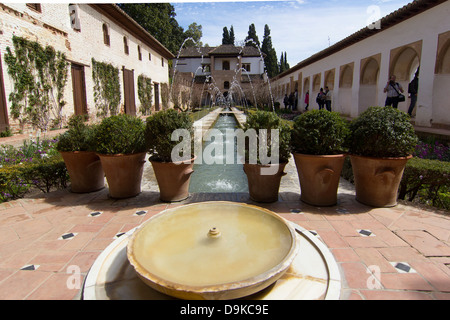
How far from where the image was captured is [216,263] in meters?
1.93

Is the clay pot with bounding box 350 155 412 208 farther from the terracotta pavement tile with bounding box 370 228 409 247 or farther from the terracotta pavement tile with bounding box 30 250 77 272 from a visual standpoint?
the terracotta pavement tile with bounding box 30 250 77 272

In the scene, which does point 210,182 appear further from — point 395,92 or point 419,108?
point 419,108

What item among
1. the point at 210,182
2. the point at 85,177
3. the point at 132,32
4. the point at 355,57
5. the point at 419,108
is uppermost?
the point at 132,32

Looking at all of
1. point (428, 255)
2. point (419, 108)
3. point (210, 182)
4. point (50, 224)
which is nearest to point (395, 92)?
point (419, 108)

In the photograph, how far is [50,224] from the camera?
3.21 meters

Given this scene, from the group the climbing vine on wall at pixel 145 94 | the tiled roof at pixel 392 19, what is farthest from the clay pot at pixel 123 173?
the climbing vine on wall at pixel 145 94

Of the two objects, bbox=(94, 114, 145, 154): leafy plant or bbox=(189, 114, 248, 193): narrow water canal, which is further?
bbox=(189, 114, 248, 193): narrow water canal

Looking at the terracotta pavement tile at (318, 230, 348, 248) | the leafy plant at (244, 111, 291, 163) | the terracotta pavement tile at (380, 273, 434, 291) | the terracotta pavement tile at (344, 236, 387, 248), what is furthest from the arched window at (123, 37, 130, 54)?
the terracotta pavement tile at (380, 273, 434, 291)

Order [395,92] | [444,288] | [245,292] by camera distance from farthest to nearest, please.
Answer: [395,92]
[444,288]
[245,292]

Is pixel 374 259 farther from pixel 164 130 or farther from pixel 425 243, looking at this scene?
pixel 164 130

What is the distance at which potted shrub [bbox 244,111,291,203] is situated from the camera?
3.69 m

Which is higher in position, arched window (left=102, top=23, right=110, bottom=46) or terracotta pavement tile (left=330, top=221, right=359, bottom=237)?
arched window (left=102, top=23, right=110, bottom=46)

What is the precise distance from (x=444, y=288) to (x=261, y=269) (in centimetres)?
135

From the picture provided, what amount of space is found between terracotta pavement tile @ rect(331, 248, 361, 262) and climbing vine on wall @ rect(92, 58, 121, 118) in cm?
1309
